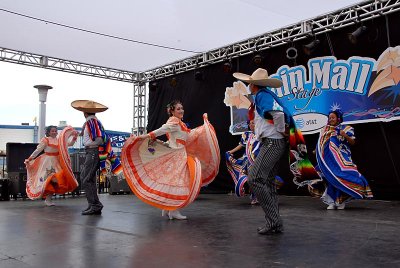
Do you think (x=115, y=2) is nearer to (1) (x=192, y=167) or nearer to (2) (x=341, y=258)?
(1) (x=192, y=167)

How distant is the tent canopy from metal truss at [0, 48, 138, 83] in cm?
19

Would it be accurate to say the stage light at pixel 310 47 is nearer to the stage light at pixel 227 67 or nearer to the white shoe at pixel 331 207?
the stage light at pixel 227 67

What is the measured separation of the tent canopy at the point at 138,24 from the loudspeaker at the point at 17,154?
212cm

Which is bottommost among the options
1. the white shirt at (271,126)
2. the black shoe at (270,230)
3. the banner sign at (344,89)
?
the black shoe at (270,230)

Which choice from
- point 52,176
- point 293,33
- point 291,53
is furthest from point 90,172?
point 293,33

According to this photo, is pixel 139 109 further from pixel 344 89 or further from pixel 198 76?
pixel 344 89

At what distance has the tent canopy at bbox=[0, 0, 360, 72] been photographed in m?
6.86

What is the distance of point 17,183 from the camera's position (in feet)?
28.5

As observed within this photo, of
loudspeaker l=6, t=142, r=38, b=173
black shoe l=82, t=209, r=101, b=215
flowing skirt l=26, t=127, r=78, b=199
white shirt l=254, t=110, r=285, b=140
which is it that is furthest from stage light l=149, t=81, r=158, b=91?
white shirt l=254, t=110, r=285, b=140

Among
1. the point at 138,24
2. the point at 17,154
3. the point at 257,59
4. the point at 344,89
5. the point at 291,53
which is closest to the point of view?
the point at 344,89

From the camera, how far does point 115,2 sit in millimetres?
6891

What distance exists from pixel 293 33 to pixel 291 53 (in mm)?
457

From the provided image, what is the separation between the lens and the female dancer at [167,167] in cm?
441

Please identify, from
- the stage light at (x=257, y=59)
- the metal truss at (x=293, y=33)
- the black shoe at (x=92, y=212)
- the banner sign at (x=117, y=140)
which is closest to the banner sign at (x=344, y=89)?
the stage light at (x=257, y=59)
